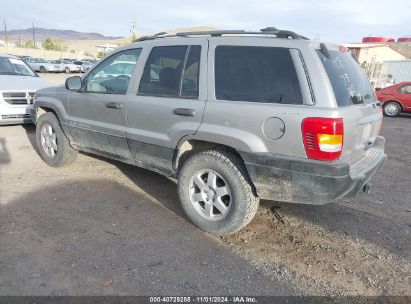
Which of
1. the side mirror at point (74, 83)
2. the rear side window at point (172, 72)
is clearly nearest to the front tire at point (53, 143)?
the side mirror at point (74, 83)

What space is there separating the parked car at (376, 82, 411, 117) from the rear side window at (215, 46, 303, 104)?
12979 millimetres

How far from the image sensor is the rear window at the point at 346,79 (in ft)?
9.82

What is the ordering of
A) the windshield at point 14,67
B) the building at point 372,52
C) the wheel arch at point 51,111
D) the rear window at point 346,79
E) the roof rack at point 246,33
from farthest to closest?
the building at point 372,52 < the windshield at point 14,67 < the wheel arch at point 51,111 < the roof rack at point 246,33 < the rear window at point 346,79

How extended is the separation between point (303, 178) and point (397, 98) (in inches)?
517

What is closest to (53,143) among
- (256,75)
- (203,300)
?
(256,75)

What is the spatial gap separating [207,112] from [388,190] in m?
3.35

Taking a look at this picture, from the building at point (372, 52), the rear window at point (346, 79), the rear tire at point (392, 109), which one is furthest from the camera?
the building at point (372, 52)

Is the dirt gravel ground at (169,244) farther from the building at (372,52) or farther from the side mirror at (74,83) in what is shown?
the building at (372,52)

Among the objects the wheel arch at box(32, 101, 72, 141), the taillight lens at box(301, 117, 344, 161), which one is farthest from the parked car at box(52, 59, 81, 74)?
the taillight lens at box(301, 117, 344, 161)

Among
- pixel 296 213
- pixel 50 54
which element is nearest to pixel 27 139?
pixel 296 213

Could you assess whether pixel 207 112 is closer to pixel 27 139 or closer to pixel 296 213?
pixel 296 213

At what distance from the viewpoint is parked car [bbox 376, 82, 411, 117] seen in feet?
45.0

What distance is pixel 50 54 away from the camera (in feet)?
215

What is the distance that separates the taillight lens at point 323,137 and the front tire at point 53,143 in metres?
3.65
